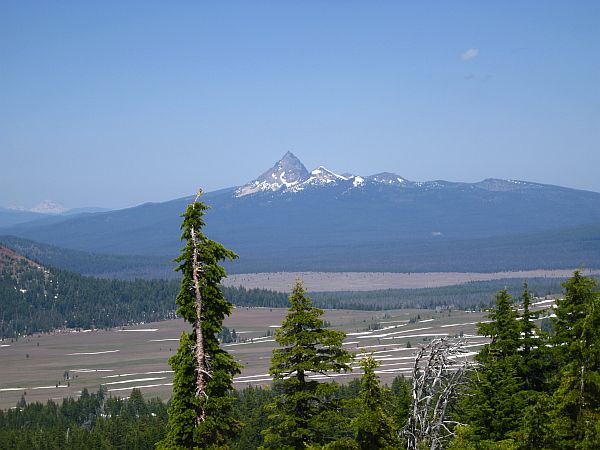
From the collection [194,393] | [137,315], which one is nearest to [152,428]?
[194,393]

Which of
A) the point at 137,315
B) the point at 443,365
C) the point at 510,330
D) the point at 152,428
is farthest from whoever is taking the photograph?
the point at 137,315

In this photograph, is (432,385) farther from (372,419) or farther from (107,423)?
(107,423)

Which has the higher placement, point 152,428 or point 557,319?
point 557,319

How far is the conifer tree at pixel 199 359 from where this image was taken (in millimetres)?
Answer: 20000

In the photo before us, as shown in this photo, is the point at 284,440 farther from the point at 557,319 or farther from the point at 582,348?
the point at 557,319

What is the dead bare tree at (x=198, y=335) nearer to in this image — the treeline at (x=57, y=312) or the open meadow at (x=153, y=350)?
the open meadow at (x=153, y=350)

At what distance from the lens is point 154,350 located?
452 ft

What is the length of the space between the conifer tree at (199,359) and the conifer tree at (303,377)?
1411 mm

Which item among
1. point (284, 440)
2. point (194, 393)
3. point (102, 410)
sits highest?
point (194, 393)

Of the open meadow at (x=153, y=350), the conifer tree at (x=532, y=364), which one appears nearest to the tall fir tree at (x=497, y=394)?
the conifer tree at (x=532, y=364)

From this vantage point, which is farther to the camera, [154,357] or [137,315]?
[137,315]

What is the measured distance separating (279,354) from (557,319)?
46.0 ft

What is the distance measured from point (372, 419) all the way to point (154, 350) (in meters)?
124

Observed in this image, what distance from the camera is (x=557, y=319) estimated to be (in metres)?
30.0
